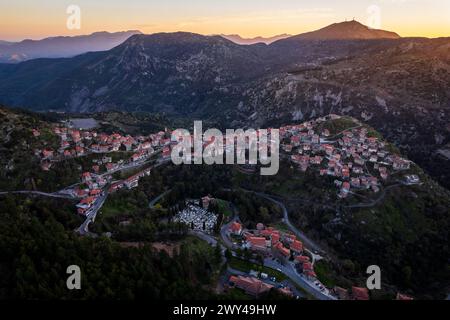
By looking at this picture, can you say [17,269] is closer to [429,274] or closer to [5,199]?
[5,199]

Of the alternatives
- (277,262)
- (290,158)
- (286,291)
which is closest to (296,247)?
(277,262)

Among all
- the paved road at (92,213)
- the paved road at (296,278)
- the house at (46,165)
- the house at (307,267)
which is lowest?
the paved road at (296,278)

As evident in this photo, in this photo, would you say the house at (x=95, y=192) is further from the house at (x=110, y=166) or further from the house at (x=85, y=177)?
the house at (x=110, y=166)

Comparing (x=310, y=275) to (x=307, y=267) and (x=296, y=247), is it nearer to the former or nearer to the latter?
(x=307, y=267)

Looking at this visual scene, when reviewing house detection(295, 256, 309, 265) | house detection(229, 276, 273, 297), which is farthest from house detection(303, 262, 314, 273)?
house detection(229, 276, 273, 297)

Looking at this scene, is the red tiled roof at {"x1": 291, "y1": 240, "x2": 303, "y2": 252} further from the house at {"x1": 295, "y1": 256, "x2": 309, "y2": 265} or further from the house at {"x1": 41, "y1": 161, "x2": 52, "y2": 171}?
the house at {"x1": 41, "y1": 161, "x2": 52, "y2": 171}

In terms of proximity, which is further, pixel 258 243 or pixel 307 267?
pixel 258 243

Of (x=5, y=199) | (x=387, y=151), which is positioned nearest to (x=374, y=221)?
(x=387, y=151)

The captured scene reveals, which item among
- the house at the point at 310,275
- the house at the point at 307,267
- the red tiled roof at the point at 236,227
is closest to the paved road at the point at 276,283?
the house at the point at 310,275
